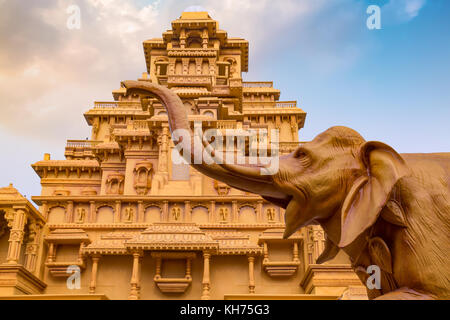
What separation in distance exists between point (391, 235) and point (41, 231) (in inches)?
801

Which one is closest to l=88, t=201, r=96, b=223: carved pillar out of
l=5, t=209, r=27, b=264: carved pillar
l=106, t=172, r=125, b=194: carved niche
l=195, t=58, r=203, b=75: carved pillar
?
l=5, t=209, r=27, b=264: carved pillar

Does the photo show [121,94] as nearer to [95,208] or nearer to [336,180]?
[95,208]

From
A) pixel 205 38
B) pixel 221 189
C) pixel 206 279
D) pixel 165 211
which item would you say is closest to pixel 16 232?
pixel 165 211

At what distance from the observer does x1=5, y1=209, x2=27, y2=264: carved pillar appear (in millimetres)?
18027

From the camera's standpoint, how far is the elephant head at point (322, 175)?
272cm

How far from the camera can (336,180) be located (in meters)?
2.87

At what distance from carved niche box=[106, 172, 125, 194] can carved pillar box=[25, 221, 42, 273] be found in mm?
10371

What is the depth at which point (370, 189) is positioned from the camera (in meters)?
2.71

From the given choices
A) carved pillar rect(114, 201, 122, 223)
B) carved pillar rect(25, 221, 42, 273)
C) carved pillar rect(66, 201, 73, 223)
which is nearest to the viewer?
carved pillar rect(25, 221, 42, 273)

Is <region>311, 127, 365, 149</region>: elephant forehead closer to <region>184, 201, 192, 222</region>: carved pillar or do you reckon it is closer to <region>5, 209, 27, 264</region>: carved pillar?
<region>5, 209, 27, 264</region>: carved pillar

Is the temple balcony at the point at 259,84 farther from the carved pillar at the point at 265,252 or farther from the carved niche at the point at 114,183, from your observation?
the carved pillar at the point at 265,252

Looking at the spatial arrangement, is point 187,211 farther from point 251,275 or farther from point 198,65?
point 198,65
